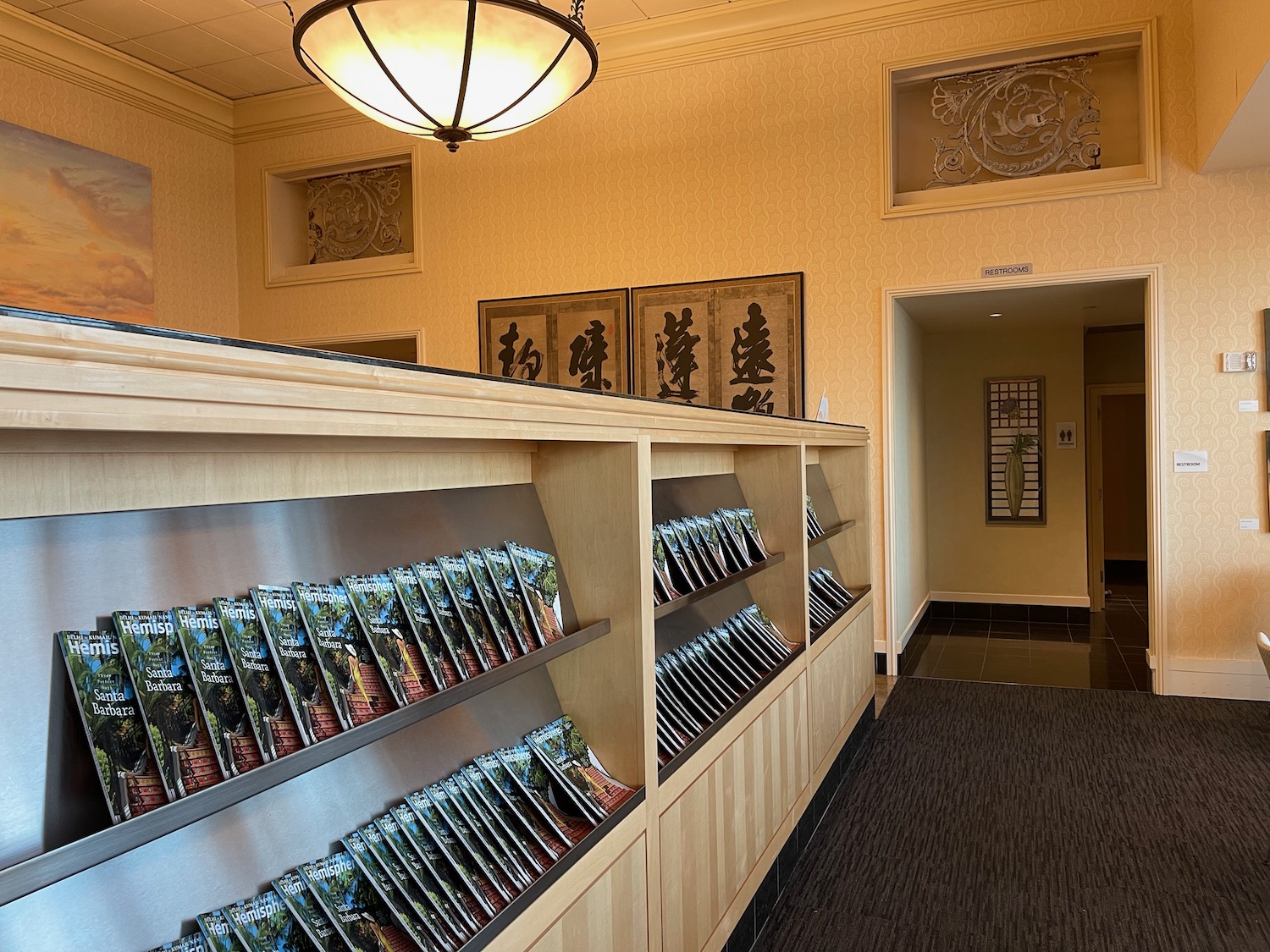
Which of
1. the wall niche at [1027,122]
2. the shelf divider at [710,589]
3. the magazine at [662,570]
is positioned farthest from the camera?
A: the wall niche at [1027,122]

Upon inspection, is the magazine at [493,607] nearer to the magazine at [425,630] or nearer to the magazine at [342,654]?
the magazine at [425,630]

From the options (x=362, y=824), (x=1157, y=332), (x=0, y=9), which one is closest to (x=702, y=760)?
(x=362, y=824)

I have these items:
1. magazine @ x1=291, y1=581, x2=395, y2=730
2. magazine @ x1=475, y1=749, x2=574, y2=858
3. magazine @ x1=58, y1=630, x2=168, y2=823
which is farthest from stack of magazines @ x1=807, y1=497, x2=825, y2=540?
magazine @ x1=58, y1=630, x2=168, y2=823

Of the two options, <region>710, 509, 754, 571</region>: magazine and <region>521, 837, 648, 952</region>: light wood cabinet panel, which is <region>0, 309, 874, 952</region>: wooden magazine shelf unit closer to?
<region>521, 837, 648, 952</region>: light wood cabinet panel

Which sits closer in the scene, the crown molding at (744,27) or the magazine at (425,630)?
the magazine at (425,630)

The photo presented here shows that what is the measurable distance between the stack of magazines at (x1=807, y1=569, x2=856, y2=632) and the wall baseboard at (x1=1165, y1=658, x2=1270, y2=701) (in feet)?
7.35

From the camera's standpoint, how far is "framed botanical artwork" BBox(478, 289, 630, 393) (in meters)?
6.37

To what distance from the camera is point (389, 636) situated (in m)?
1.36

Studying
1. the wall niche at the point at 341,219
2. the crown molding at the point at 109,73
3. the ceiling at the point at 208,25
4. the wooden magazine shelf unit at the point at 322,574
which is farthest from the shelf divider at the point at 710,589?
the crown molding at the point at 109,73

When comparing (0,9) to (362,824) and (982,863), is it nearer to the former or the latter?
(362,824)

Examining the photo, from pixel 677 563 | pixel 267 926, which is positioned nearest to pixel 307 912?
pixel 267 926

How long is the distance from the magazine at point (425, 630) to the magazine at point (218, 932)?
1.38 feet

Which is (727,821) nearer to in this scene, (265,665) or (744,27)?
(265,665)

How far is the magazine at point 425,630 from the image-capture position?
54.7 inches
